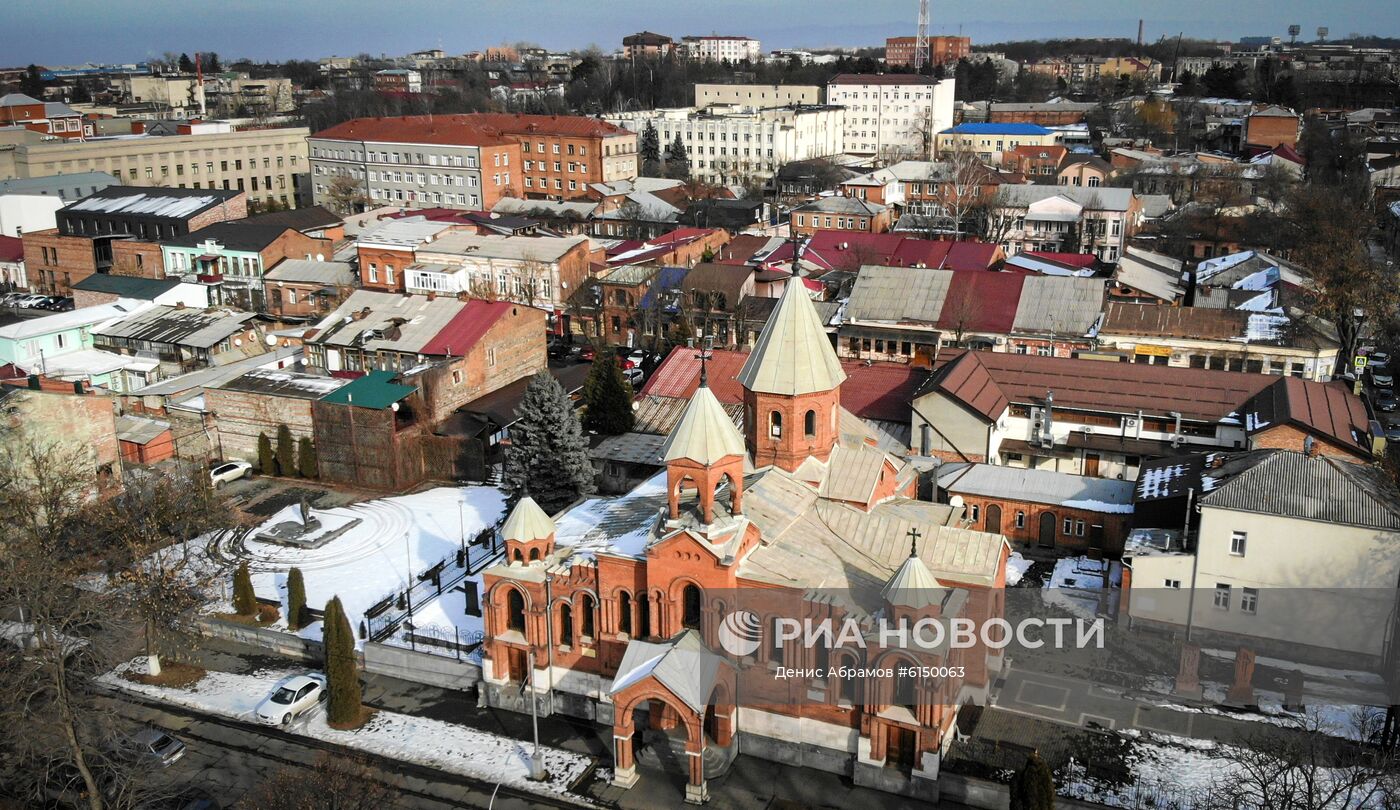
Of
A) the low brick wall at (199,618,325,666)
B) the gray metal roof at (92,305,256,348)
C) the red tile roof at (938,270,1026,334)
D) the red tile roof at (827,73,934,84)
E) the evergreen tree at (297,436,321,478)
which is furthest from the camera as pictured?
the red tile roof at (827,73,934,84)

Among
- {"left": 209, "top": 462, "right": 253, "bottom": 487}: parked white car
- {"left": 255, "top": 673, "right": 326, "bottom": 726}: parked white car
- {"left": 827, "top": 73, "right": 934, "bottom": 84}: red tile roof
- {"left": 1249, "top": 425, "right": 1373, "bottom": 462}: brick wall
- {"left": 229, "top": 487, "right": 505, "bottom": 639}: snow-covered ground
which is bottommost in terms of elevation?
{"left": 255, "top": 673, "right": 326, "bottom": 726}: parked white car

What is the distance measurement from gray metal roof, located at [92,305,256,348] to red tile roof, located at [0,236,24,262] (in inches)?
866

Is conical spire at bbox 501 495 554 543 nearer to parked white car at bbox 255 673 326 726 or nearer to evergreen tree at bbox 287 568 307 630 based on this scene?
parked white car at bbox 255 673 326 726

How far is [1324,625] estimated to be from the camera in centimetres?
2770

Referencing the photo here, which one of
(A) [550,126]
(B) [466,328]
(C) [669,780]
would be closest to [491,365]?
(B) [466,328]

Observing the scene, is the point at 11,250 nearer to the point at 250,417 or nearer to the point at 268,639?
the point at 250,417

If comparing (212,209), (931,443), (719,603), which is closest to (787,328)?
(719,603)

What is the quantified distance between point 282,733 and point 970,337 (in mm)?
33295

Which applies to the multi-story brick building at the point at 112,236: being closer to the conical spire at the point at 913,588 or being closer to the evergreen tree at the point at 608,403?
the evergreen tree at the point at 608,403

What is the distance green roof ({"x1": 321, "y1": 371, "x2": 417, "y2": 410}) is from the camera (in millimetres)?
39875

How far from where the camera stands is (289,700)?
1057 inches

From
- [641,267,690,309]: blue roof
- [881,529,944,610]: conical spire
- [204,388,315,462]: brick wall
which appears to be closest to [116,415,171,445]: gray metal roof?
[204,388,315,462]: brick wall

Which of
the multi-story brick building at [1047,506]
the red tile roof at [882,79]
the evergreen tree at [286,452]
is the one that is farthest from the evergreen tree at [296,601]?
the red tile roof at [882,79]

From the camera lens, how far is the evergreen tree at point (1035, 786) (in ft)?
62.8
